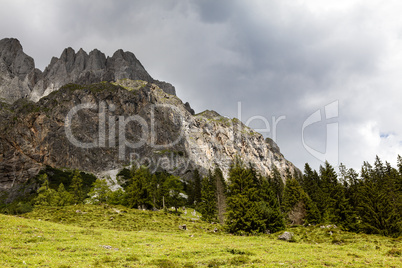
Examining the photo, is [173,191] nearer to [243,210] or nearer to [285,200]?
[285,200]

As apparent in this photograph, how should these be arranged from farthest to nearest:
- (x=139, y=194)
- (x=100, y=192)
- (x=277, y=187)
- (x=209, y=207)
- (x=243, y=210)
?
(x=277, y=187) → (x=100, y=192) → (x=209, y=207) → (x=139, y=194) → (x=243, y=210)

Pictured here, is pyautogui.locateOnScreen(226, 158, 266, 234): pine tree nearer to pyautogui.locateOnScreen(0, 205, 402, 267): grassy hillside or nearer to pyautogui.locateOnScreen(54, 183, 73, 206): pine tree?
pyautogui.locateOnScreen(0, 205, 402, 267): grassy hillside

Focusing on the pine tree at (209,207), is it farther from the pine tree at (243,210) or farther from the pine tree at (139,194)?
the pine tree at (243,210)

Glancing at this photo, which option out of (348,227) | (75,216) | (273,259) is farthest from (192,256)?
(348,227)

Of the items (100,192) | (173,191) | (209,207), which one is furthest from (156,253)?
(173,191)

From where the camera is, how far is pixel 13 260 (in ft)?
47.7

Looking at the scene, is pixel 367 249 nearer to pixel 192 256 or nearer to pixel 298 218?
pixel 192 256

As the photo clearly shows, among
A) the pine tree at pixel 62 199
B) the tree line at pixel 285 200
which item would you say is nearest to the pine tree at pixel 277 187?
the tree line at pixel 285 200

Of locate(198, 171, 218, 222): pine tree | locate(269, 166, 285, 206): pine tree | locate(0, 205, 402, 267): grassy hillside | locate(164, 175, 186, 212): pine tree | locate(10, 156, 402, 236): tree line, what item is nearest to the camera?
locate(0, 205, 402, 267): grassy hillside

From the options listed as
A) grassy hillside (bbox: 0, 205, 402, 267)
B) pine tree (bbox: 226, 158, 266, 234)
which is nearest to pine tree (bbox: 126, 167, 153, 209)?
pine tree (bbox: 226, 158, 266, 234)

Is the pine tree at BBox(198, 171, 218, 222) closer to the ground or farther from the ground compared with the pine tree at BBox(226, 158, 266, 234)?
closer to the ground

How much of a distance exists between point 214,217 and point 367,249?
4961cm

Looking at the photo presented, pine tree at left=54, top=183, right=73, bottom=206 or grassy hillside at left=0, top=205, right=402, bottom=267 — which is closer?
grassy hillside at left=0, top=205, right=402, bottom=267

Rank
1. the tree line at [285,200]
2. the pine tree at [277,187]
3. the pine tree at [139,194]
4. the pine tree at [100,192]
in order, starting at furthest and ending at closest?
1. the pine tree at [277,187]
2. the pine tree at [100,192]
3. the pine tree at [139,194]
4. the tree line at [285,200]
